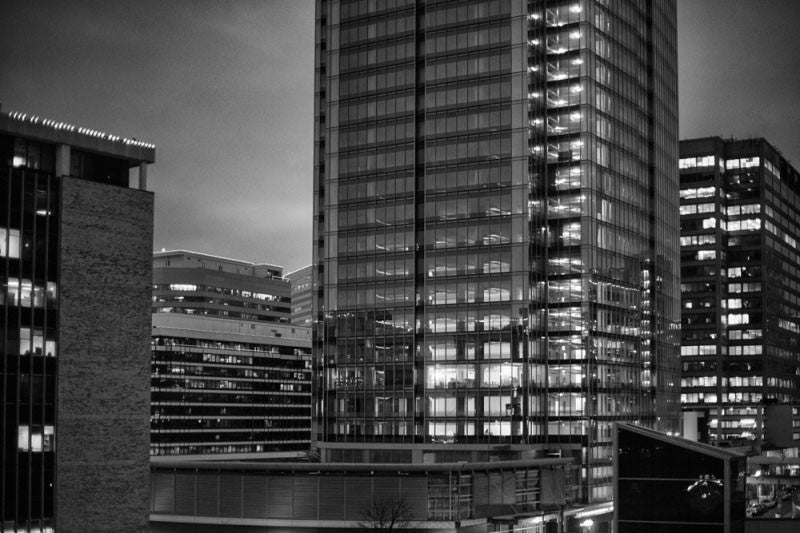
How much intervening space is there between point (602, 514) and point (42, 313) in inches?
3078

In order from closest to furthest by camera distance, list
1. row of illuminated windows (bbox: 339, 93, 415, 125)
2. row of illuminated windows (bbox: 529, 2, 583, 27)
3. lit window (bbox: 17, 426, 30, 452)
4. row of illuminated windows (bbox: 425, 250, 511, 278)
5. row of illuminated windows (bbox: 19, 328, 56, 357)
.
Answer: lit window (bbox: 17, 426, 30, 452)
row of illuminated windows (bbox: 19, 328, 56, 357)
row of illuminated windows (bbox: 425, 250, 511, 278)
row of illuminated windows (bbox: 529, 2, 583, 27)
row of illuminated windows (bbox: 339, 93, 415, 125)

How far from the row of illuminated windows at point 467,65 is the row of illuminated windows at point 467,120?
2.49 meters

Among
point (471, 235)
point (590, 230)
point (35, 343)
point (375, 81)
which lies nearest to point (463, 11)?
point (375, 81)


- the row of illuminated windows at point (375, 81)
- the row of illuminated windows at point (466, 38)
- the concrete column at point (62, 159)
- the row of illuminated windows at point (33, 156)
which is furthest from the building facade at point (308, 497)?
the row of illuminated windows at point (375, 81)

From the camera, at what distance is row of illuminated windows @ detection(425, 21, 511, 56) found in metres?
137

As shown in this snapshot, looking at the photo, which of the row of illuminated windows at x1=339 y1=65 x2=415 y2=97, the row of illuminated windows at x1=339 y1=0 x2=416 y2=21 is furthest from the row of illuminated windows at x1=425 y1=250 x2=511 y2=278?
the row of illuminated windows at x1=339 y1=0 x2=416 y2=21

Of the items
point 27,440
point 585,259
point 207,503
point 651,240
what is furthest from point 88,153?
point 651,240

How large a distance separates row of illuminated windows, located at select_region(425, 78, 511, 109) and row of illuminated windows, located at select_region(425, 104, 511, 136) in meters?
0.55

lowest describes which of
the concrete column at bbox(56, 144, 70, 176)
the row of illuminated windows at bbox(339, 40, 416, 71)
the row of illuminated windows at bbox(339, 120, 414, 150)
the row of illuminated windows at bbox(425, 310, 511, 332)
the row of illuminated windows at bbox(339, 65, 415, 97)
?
the row of illuminated windows at bbox(425, 310, 511, 332)

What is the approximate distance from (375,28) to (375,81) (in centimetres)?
720

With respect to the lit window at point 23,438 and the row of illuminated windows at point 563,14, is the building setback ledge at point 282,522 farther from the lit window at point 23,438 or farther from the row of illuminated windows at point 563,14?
the row of illuminated windows at point 563,14

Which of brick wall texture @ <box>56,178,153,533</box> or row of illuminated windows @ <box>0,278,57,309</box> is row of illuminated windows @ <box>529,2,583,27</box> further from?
row of illuminated windows @ <box>0,278,57,309</box>

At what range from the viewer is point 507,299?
133250 mm

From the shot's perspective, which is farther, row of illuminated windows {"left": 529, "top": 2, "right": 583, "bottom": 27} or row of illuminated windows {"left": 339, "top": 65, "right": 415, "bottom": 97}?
row of illuminated windows {"left": 339, "top": 65, "right": 415, "bottom": 97}
